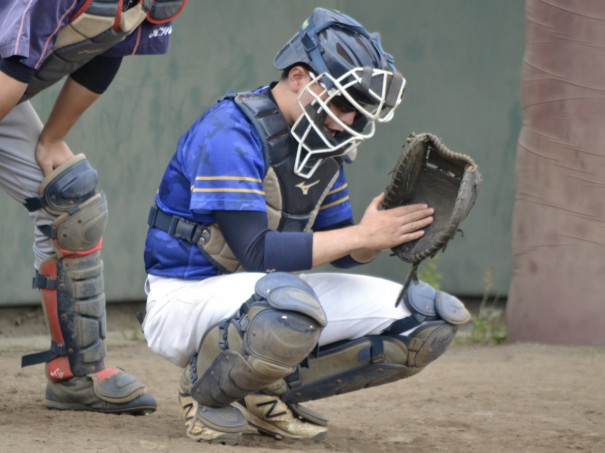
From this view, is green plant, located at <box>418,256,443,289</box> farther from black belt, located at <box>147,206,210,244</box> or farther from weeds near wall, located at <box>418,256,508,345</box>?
black belt, located at <box>147,206,210,244</box>

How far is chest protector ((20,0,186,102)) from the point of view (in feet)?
11.4

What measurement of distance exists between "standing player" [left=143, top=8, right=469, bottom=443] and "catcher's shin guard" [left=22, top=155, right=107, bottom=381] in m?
0.35

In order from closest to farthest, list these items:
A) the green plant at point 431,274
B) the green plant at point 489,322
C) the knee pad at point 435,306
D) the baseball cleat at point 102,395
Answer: the knee pad at point 435,306
the baseball cleat at point 102,395
the green plant at point 489,322
the green plant at point 431,274

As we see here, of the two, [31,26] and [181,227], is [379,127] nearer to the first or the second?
[181,227]

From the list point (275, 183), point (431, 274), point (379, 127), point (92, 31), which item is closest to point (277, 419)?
point (275, 183)

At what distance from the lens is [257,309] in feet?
10.9

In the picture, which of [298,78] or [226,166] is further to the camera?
[298,78]

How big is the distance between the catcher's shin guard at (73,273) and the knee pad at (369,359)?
87 cm

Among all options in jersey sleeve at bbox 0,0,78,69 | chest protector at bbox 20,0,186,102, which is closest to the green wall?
chest protector at bbox 20,0,186,102

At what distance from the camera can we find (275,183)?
3.62 m

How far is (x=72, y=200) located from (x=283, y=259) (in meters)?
0.96

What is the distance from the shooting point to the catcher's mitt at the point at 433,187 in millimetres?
3389

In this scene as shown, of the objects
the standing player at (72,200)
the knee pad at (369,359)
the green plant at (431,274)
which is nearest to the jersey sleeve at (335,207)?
the knee pad at (369,359)

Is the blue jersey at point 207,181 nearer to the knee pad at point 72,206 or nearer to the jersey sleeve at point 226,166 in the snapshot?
the jersey sleeve at point 226,166
